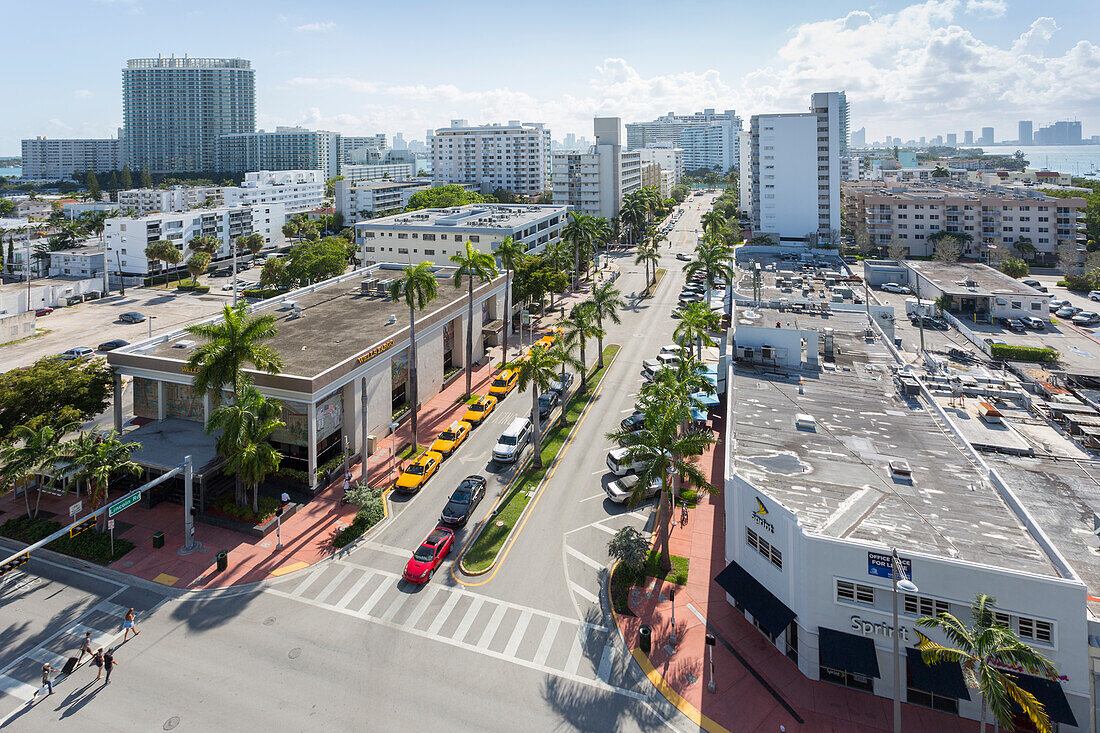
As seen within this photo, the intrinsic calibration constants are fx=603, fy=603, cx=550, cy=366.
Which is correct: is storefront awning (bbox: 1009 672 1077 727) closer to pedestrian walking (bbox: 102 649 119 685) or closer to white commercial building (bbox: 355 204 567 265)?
pedestrian walking (bbox: 102 649 119 685)

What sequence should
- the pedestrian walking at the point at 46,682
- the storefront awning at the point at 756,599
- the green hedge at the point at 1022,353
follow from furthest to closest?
the green hedge at the point at 1022,353
the storefront awning at the point at 756,599
the pedestrian walking at the point at 46,682

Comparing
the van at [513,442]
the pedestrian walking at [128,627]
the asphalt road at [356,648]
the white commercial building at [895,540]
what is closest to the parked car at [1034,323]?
the white commercial building at [895,540]

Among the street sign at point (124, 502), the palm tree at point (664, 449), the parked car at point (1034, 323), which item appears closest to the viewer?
the street sign at point (124, 502)

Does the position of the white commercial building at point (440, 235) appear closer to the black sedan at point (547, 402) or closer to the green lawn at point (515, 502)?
the black sedan at point (547, 402)

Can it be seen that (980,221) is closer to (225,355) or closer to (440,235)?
(440,235)

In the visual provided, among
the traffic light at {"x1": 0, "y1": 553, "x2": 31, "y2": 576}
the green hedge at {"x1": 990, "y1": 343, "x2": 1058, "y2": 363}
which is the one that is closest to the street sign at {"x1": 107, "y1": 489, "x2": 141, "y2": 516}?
the traffic light at {"x1": 0, "y1": 553, "x2": 31, "y2": 576}

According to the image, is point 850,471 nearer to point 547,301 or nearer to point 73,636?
point 73,636

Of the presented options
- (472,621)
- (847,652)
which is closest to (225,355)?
(472,621)
